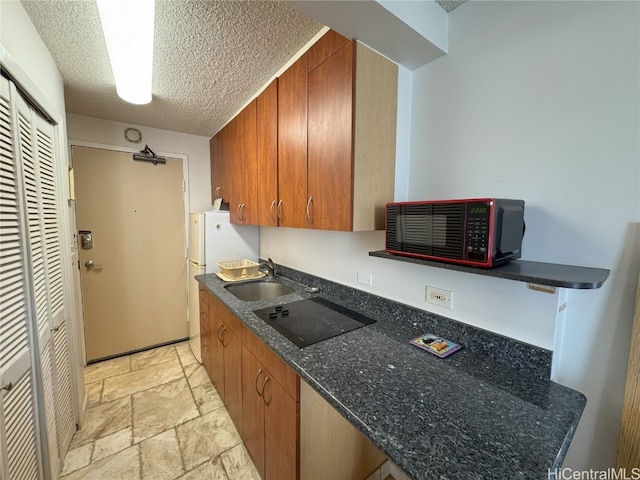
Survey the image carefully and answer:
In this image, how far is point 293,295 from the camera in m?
1.89

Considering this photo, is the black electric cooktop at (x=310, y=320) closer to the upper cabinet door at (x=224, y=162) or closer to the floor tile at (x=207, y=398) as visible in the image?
the floor tile at (x=207, y=398)

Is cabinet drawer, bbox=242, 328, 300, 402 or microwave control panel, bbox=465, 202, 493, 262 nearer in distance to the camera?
microwave control panel, bbox=465, 202, 493, 262

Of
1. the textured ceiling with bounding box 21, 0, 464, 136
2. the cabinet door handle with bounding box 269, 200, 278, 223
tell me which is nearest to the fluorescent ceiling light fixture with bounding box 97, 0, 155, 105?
the textured ceiling with bounding box 21, 0, 464, 136

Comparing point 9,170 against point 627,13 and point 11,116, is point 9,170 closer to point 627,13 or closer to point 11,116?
point 11,116

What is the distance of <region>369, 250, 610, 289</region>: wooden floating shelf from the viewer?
686mm

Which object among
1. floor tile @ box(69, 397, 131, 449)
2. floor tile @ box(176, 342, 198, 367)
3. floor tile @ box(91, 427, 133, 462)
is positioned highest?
floor tile @ box(176, 342, 198, 367)

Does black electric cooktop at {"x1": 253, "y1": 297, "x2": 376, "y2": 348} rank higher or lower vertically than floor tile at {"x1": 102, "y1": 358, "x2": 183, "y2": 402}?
higher

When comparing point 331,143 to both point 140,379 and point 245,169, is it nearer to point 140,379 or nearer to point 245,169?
point 245,169

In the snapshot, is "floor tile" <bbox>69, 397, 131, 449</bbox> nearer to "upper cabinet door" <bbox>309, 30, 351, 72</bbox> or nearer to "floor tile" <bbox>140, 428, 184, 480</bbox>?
"floor tile" <bbox>140, 428, 184, 480</bbox>

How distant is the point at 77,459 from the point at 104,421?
0.30m

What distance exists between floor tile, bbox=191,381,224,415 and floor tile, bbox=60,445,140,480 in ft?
1.50

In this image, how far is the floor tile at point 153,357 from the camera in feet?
8.44

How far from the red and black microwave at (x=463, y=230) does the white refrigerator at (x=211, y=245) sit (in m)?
1.86

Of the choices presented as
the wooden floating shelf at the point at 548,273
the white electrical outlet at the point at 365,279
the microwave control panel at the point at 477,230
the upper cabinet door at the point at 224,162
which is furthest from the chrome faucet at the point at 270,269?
the microwave control panel at the point at 477,230
